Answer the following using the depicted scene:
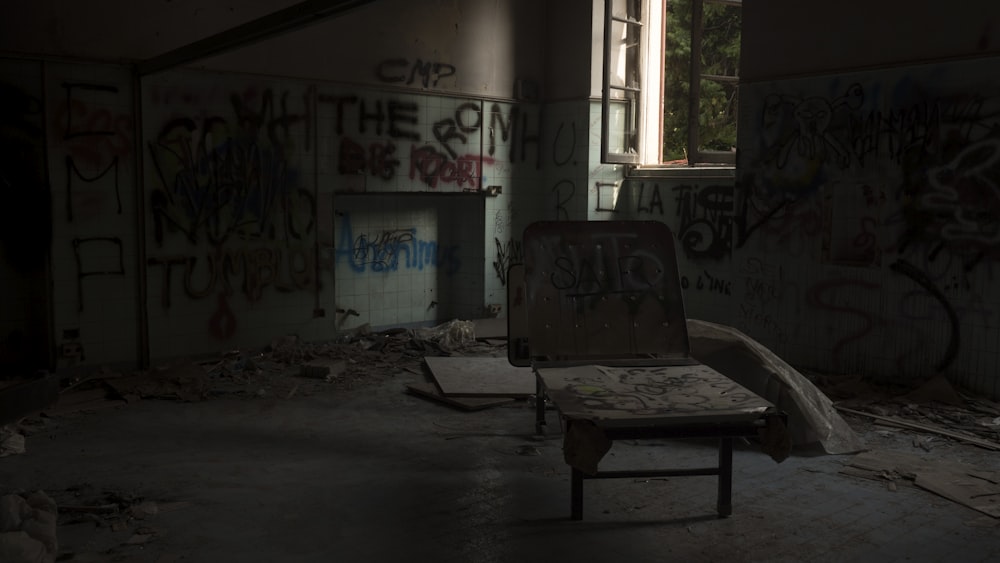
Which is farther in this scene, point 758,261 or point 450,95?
point 450,95

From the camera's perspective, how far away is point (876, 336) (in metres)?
7.18

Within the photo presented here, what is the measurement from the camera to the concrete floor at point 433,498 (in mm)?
4094

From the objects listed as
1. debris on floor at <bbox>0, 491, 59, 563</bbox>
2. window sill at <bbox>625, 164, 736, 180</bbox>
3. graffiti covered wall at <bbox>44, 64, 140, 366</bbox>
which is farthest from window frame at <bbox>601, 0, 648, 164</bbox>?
debris on floor at <bbox>0, 491, 59, 563</bbox>

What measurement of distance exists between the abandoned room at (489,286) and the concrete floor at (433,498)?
3cm

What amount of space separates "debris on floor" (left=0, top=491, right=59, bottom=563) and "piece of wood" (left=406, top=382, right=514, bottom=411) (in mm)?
3225

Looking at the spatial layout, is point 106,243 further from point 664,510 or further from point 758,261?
point 758,261

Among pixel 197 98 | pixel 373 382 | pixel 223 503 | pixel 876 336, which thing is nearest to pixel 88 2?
pixel 197 98

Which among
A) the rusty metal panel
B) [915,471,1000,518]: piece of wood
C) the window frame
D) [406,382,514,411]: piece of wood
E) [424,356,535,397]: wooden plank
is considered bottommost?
[915,471,1000,518]: piece of wood

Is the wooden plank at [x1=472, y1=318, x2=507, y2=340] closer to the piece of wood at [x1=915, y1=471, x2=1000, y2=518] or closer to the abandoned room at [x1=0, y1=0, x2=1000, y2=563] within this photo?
the abandoned room at [x1=0, y1=0, x2=1000, y2=563]

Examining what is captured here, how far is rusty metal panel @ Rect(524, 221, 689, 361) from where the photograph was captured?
5.51 metres

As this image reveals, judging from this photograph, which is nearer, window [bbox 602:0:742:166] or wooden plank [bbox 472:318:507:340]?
window [bbox 602:0:742:166]

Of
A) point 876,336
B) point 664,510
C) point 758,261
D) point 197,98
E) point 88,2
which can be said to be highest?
point 88,2

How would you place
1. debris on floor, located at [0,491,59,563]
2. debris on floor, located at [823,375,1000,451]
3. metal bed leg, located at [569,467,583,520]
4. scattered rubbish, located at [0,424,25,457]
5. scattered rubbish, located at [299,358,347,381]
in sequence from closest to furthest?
debris on floor, located at [0,491,59,563]
metal bed leg, located at [569,467,583,520]
scattered rubbish, located at [0,424,25,457]
debris on floor, located at [823,375,1000,451]
scattered rubbish, located at [299,358,347,381]

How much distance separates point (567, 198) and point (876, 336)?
14.1 ft
